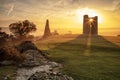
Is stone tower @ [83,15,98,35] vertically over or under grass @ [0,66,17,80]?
over

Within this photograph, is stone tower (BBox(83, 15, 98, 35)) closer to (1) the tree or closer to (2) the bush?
(1) the tree

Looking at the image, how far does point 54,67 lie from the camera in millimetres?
39406

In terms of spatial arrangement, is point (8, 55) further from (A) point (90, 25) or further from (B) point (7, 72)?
(A) point (90, 25)

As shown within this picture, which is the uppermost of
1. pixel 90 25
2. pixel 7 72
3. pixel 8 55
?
pixel 90 25

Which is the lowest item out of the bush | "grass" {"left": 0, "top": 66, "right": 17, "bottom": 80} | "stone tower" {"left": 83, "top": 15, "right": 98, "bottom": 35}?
"grass" {"left": 0, "top": 66, "right": 17, "bottom": 80}

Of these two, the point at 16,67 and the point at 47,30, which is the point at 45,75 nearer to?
the point at 16,67

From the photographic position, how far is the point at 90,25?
142125 mm

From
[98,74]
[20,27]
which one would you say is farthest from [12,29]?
[98,74]

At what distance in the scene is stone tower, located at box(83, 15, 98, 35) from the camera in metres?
138

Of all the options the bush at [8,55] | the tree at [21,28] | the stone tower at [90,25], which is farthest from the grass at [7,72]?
the stone tower at [90,25]

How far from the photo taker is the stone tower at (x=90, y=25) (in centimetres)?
13825

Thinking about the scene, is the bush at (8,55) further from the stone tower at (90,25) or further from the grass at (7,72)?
the stone tower at (90,25)

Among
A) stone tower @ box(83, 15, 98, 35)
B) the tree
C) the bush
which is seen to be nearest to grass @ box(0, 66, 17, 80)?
the bush

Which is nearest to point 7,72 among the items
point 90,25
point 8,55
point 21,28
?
point 8,55
